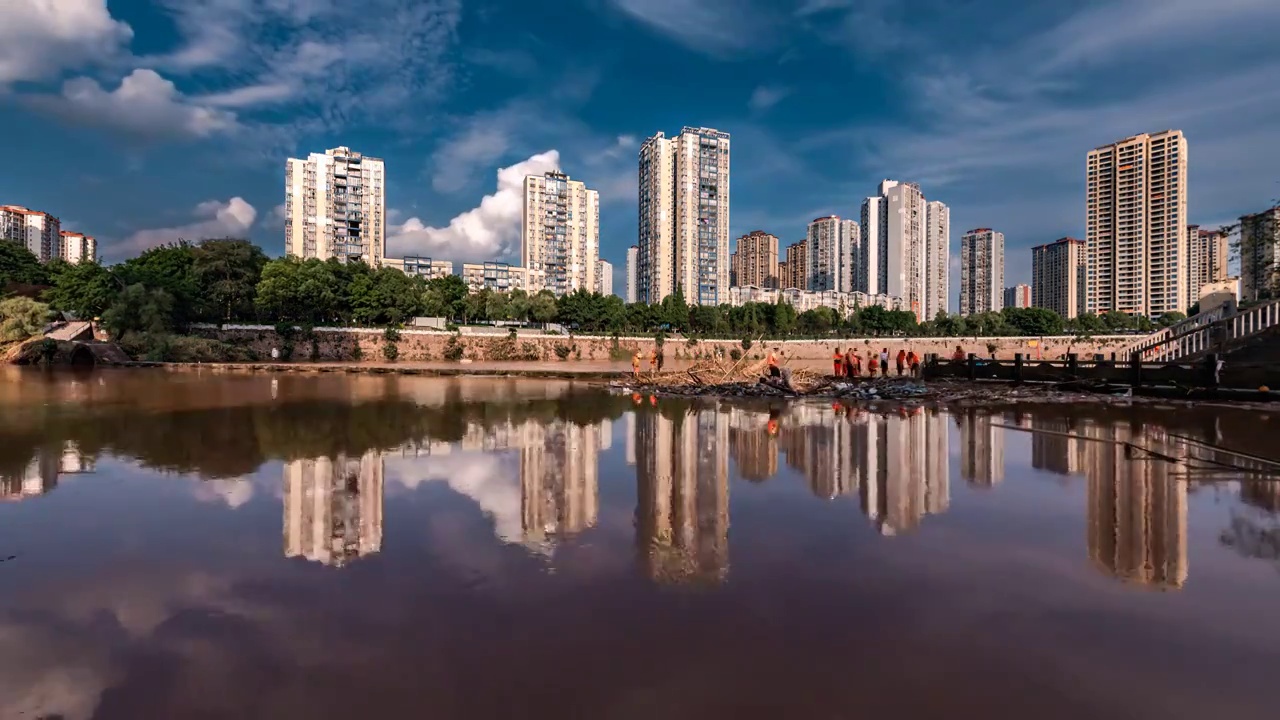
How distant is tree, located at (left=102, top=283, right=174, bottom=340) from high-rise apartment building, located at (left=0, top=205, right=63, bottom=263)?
303 ft

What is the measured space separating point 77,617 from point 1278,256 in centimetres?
5820

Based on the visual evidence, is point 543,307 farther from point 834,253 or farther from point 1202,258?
point 1202,258

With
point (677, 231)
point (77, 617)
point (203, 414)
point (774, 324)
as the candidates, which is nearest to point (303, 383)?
point (203, 414)

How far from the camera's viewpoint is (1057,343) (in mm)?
101000

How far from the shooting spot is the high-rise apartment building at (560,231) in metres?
135

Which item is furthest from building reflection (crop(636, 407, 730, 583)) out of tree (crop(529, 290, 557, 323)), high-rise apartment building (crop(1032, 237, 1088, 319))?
high-rise apartment building (crop(1032, 237, 1088, 319))

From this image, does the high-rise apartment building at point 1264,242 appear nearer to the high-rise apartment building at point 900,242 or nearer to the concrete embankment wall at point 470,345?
the concrete embankment wall at point 470,345

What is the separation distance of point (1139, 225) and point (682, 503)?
149 metres

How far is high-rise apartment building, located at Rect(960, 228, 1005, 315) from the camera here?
569 feet

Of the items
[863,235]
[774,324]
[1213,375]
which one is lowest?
[1213,375]

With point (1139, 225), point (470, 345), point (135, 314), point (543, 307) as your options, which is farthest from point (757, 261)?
point (135, 314)

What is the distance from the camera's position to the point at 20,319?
44875mm

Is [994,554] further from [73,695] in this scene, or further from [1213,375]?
[1213,375]

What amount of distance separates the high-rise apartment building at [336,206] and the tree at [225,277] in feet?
146
